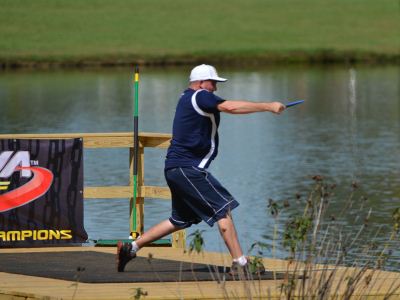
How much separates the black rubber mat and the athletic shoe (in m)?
0.07

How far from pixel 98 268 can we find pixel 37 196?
210 centimetres

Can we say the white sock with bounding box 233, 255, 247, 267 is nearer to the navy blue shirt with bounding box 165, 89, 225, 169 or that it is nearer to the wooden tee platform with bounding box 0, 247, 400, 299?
the wooden tee platform with bounding box 0, 247, 400, 299

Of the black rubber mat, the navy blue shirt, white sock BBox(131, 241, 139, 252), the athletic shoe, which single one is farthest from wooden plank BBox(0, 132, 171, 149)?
the navy blue shirt

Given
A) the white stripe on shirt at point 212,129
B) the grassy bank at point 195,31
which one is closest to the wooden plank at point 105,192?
the white stripe on shirt at point 212,129

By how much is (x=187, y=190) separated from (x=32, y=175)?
9.48ft

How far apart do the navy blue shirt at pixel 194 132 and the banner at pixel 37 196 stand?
9.00 feet

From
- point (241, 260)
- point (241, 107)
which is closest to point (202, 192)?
point (241, 260)

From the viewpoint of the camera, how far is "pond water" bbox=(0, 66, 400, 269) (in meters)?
18.2

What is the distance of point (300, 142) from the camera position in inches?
1182

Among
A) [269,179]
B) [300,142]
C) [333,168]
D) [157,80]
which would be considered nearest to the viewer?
[269,179]

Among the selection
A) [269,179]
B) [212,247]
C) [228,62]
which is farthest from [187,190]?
[228,62]

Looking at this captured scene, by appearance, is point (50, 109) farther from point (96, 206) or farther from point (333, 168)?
point (96, 206)

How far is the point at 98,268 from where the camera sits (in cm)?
1125

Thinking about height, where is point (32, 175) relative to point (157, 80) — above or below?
above
